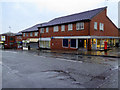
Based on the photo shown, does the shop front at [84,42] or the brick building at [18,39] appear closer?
the shop front at [84,42]

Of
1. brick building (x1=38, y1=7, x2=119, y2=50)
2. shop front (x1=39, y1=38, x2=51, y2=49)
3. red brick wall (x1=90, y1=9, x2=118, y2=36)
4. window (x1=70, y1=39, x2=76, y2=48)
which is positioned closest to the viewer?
brick building (x1=38, y1=7, x2=119, y2=50)

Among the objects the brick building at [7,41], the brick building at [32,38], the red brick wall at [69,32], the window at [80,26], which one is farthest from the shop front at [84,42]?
the brick building at [7,41]

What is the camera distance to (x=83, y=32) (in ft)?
63.7

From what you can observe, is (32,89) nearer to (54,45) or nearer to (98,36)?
(98,36)

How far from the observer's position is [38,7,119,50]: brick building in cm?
1903

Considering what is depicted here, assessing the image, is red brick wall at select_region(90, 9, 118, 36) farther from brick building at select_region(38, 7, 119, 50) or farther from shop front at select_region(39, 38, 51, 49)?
shop front at select_region(39, 38, 51, 49)

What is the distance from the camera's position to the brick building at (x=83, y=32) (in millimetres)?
19028

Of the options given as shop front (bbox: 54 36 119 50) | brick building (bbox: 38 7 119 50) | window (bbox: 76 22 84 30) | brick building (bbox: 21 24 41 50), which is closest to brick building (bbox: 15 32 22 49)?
brick building (bbox: 21 24 41 50)

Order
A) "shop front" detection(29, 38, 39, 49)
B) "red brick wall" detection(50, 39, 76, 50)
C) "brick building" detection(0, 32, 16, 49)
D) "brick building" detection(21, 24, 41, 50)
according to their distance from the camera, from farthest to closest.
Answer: "brick building" detection(0, 32, 16, 49) < "brick building" detection(21, 24, 41, 50) < "shop front" detection(29, 38, 39, 49) < "red brick wall" detection(50, 39, 76, 50)

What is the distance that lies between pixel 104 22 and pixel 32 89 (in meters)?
23.4

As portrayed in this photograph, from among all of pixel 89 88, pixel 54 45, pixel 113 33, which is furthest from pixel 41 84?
pixel 113 33

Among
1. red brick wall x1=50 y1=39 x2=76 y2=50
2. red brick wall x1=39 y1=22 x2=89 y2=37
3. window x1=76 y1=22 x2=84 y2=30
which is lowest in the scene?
red brick wall x1=50 y1=39 x2=76 y2=50

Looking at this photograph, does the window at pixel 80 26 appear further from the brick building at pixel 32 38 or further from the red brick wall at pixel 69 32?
the brick building at pixel 32 38

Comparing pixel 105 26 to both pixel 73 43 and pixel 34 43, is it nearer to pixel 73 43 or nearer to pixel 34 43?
pixel 73 43
